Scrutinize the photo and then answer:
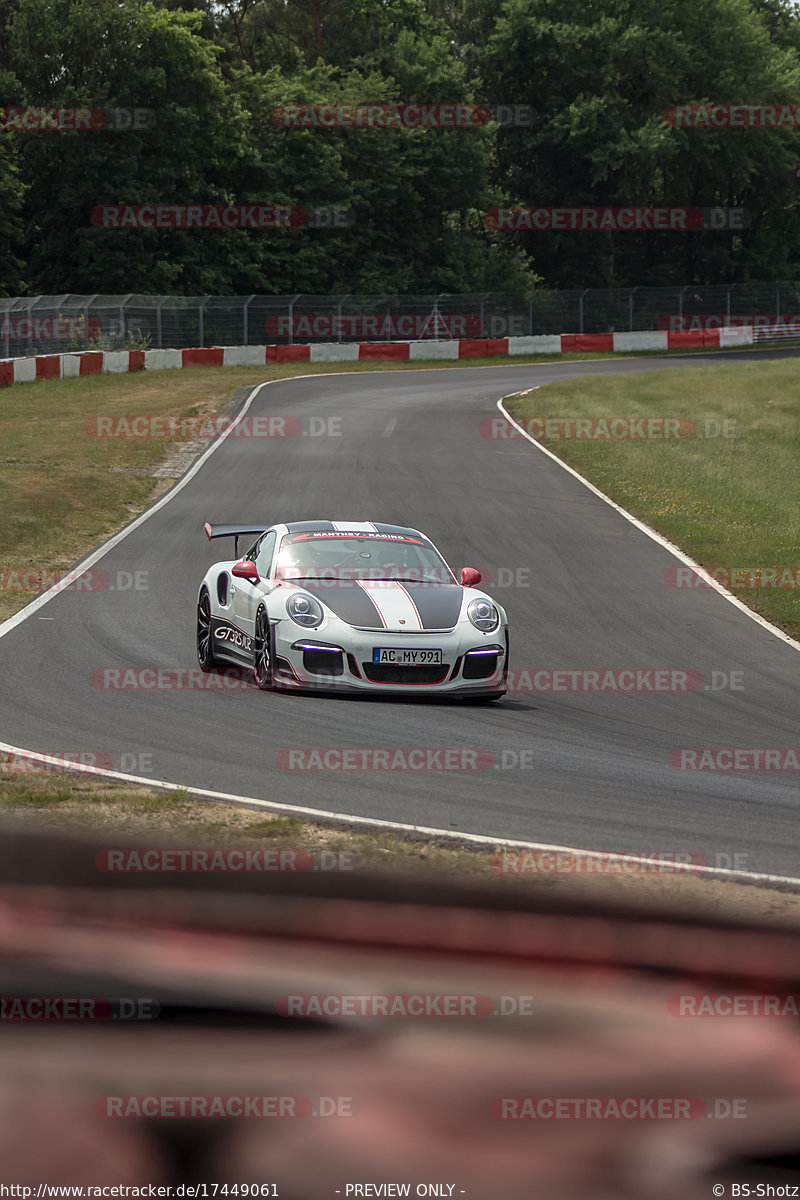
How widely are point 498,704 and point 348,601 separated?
1.52 metres

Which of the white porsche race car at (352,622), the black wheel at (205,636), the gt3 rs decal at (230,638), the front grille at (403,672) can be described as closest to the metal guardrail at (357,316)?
the black wheel at (205,636)

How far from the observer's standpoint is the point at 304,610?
35.3 feet

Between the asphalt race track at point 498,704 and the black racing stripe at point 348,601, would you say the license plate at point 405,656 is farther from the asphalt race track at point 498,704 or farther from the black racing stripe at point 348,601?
the asphalt race track at point 498,704

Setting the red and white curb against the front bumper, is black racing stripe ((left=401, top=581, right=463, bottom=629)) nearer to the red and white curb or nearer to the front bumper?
the front bumper

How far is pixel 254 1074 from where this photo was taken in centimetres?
432

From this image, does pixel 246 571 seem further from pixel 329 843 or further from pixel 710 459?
pixel 710 459

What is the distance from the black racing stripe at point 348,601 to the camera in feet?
35.2

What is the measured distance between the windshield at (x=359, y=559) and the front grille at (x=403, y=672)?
1.23 m

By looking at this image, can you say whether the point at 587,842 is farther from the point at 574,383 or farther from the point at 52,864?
the point at 574,383

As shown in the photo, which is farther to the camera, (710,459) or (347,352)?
(347,352)

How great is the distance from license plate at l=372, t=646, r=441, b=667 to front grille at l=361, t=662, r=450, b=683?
0.10 feet

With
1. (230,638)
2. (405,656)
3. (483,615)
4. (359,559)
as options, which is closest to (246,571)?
(230,638)

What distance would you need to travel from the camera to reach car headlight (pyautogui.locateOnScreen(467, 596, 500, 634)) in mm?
10977

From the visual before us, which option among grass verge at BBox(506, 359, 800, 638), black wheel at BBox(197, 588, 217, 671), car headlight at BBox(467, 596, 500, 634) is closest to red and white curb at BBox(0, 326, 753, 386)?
grass verge at BBox(506, 359, 800, 638)
